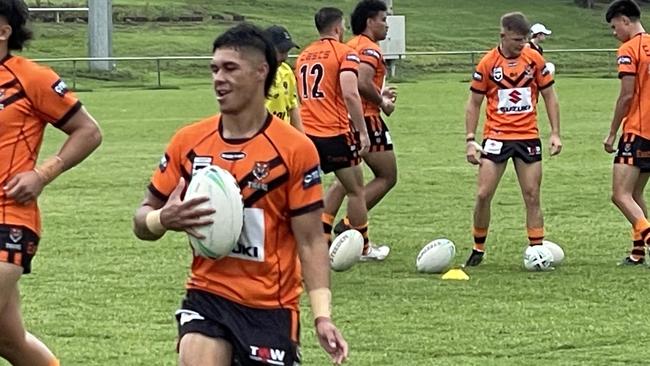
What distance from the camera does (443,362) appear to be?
8352 millimetres

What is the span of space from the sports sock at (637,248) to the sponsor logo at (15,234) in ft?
21.8

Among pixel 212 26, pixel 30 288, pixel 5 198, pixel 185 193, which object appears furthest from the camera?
pixel 212 26

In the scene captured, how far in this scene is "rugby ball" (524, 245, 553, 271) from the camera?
11820 mm

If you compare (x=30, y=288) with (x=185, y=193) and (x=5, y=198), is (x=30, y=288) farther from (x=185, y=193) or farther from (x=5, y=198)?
(x=185, y=193)

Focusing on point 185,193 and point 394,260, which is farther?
point 394,260

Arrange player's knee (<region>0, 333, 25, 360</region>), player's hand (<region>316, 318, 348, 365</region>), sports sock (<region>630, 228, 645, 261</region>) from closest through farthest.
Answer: player's hand (<region>316, 318, 348, 365</region>) < player's knee (<region>0, 333, 25, 360</region>) < sports sock (<region>630, 228, 645, 261</region>)

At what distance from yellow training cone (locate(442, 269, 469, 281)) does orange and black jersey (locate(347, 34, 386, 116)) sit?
1.80 meters

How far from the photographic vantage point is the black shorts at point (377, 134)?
1281 cm

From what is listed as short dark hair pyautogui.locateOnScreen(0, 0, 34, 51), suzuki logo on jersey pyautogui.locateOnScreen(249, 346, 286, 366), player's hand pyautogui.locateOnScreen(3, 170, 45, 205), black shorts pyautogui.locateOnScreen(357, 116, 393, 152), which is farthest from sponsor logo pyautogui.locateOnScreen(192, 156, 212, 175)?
black shorts pyautogui.locateOnScreen(357, 116, 393, 152)

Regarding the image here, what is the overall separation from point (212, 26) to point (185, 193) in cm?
5908

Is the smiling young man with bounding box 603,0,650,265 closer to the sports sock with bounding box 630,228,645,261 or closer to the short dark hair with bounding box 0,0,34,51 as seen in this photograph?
the sports sock with bounding box 630,228,645,261

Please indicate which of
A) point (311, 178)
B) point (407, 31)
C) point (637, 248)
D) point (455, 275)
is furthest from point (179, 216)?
point (407, 31)

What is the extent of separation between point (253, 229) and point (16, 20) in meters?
1.90

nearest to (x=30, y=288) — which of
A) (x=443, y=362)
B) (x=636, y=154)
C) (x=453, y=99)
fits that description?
(x=443, y=362)
